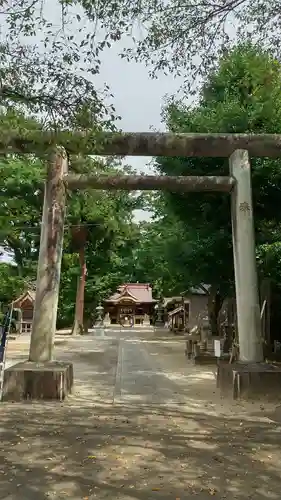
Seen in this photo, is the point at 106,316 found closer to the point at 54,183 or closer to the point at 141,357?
the point at 141,357

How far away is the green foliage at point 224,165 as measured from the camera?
10.6 metres

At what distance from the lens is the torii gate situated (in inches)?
305

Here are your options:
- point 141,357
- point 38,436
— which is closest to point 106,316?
point 141,357

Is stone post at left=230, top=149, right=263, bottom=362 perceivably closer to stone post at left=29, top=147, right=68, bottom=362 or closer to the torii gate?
the torii gate

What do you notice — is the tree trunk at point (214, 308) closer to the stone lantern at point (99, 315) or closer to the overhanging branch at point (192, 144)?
the overhanging branch at point (192, 144)

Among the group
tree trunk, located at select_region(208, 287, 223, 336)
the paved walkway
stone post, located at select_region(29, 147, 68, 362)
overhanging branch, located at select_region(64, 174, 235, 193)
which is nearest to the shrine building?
tree trunk, located at select_region(208, 287, 223, 336)

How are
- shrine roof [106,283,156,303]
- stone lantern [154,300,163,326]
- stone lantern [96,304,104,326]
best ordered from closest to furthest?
stone lantern [96,304,104,326] < shrine roof [106,283,156,303] < stone lantern [154,300,163,326]

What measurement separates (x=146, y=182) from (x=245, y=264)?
2075mm

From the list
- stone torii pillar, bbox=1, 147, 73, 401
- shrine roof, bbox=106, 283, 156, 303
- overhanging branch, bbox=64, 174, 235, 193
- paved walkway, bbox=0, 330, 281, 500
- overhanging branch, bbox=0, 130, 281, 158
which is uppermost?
shrine roof, bbox=106, 283, 156, 303

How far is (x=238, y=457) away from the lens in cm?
465

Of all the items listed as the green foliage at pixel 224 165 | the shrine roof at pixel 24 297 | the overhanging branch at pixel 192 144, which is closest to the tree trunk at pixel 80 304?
the shrine roof at pixel 24 297

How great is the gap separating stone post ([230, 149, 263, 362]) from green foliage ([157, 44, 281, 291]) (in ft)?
7.49

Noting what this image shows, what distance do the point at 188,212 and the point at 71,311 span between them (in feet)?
70.0

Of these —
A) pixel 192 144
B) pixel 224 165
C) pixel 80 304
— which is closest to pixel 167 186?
pixel 192 144
